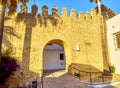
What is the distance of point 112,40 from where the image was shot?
18484 millimetres

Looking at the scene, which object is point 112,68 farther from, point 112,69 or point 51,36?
point 51,36

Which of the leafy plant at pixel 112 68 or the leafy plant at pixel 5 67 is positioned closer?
the leafy plant at pixel 5 67

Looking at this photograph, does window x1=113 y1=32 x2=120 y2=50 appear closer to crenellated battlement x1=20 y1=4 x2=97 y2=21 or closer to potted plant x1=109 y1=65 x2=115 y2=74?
potted plant x1=109 y1=65 x2=115 y2=74

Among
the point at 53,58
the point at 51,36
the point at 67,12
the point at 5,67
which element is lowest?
the point at 5,67

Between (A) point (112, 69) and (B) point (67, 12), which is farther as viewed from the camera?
(B) point (67, 12)

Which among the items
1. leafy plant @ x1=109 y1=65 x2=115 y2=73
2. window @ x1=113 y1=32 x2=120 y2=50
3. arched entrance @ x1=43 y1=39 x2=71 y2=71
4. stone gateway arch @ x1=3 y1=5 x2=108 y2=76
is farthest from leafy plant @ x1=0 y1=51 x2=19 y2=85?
arched entrance @ x1=43 y1=39 x2=71 y2=71

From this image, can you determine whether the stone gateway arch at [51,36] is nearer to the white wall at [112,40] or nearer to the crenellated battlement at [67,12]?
the crenellated battlement at [67,12]

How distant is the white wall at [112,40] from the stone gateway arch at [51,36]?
3.38 ft

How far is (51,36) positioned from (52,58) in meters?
7.42

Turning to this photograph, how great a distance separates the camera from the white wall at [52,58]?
23688 millimetres

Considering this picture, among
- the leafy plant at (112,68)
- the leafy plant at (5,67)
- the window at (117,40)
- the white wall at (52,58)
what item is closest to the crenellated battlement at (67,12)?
the window at (117,40)

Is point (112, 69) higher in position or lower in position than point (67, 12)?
lower

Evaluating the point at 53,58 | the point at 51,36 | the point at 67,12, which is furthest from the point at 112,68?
the point at 53,58

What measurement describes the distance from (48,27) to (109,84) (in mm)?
7605
